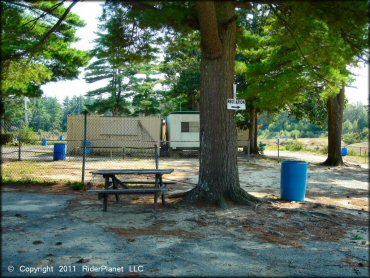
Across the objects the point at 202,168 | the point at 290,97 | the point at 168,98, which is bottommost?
the point at 202,168

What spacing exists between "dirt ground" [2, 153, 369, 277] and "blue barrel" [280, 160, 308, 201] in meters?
0.27

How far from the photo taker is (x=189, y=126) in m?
23.7

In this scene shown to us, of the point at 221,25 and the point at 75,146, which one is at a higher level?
Result: the point at 221,25

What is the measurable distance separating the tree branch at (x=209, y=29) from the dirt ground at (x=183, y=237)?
3.10 metres

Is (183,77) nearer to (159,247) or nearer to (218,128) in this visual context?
(218,128)

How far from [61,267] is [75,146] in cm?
1979

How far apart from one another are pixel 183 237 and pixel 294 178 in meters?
3.93

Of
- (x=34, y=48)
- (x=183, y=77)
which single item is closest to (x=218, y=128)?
(x=34, y=48)

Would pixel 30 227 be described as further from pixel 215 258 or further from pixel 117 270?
pixel 215 258

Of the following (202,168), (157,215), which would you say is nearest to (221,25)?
(202,168)

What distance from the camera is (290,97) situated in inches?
593

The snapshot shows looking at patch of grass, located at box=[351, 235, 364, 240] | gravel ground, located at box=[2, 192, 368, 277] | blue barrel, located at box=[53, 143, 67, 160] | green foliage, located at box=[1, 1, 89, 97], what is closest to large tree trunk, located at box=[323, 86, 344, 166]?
green foliage, located at box=[1, 1, 89, 97]

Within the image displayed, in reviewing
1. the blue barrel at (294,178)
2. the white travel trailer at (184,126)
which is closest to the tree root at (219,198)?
the blue barrel at (294,178)

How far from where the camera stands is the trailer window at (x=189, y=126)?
931 inches
